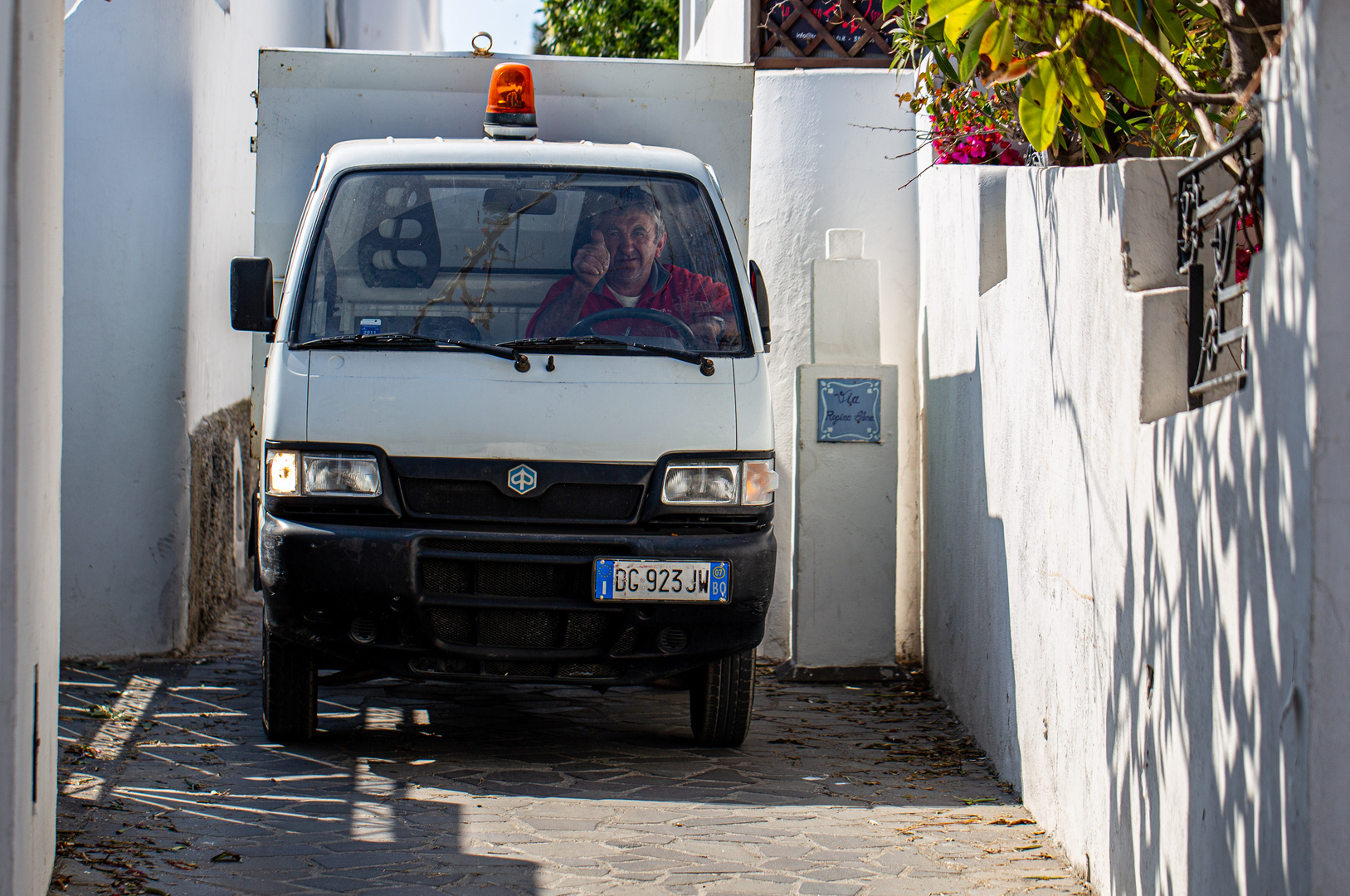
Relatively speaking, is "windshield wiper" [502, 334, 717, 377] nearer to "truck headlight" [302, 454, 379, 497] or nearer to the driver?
the driver

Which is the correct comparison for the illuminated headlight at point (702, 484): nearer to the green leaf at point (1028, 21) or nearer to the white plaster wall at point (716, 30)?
the green leaf at point (1028, 21)

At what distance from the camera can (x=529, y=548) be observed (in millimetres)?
5629

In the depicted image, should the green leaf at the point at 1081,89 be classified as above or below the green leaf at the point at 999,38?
below

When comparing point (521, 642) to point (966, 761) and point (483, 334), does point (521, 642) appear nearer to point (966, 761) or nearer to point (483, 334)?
point (483, 334)

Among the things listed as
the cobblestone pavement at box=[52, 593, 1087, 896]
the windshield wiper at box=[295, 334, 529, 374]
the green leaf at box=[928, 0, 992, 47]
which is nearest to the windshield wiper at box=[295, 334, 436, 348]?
the windshield wiper at box=[295, 334, 529, 374]

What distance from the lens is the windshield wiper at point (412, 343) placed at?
18.8 feet

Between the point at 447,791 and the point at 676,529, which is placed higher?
the point at 676,529

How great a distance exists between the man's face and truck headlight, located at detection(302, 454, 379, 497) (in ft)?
4.27

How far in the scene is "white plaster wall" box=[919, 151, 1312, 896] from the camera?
296 cm

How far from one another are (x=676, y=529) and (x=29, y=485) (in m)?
2.64

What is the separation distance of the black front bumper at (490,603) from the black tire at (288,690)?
248 millimetres

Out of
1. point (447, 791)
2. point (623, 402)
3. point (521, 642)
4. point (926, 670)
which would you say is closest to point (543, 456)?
point (623, 402)

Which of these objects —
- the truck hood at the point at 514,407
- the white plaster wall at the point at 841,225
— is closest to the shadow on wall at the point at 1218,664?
the truck hood at the point at 514,407

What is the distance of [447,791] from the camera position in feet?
18.1
